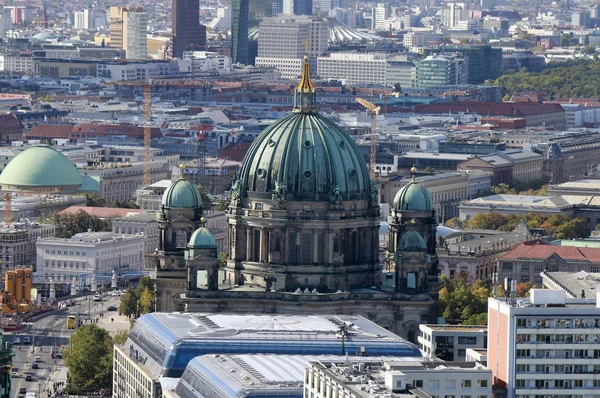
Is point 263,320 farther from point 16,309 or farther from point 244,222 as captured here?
point 16,309

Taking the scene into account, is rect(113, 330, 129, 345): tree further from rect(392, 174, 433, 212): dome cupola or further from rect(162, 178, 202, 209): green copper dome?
rect(392, 174, 433, 212): dome cupola

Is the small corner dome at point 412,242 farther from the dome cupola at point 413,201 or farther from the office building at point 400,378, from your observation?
the office building at point 400,378

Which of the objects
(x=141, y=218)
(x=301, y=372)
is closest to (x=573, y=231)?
(x=141, y=218)

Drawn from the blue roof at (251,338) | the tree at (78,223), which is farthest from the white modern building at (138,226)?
the blue roof at (251,338)

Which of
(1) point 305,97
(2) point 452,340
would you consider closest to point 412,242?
(1) point 305,97

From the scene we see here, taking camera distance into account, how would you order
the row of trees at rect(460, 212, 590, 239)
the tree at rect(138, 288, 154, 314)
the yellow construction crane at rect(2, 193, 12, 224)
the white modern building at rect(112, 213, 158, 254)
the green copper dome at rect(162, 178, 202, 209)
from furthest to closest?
the yellow construction crane at rect(2, 193, 12, 224), the row of trees at rect(460, 212, 590, 239), the white modern building at rect(112, 213, 158, 254), the tree at rect(138, 288, 154, 314), the green copper dome at rect(162, 178, 202, 209)

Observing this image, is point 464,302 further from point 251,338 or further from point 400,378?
point 400,378

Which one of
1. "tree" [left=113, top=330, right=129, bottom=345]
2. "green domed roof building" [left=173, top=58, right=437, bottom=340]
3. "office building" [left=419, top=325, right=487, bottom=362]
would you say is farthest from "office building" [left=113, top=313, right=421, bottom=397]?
"tree" [left=113, top=330, right=129, bottom=345]
